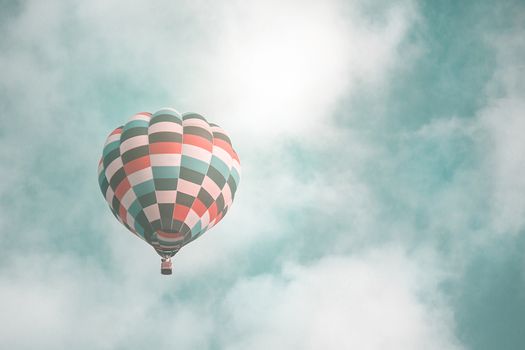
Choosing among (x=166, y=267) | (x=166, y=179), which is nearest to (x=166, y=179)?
(x=166, y=179)

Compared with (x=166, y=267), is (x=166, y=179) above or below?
above

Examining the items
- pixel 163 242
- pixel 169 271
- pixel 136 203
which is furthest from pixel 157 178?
pixel 169 271

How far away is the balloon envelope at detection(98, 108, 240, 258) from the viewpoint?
21.1 metres

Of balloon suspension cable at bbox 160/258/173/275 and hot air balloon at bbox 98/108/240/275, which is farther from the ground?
hot air balloon at bbox 98/108/240/275

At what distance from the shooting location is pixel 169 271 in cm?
2166

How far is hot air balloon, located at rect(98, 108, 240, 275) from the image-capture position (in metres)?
21.1

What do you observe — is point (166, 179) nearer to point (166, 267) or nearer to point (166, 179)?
point (166, 179)

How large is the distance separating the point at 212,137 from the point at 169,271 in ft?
21.3

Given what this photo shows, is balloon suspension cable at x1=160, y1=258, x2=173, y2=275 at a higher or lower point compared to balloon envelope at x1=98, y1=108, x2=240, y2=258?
lower

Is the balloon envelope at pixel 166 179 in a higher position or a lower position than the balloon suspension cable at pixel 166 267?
higher

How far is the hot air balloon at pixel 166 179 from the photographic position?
21.1 meters

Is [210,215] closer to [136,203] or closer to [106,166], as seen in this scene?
[136,203]

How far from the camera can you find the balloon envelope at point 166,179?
829 inches

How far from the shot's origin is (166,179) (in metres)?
21.2
